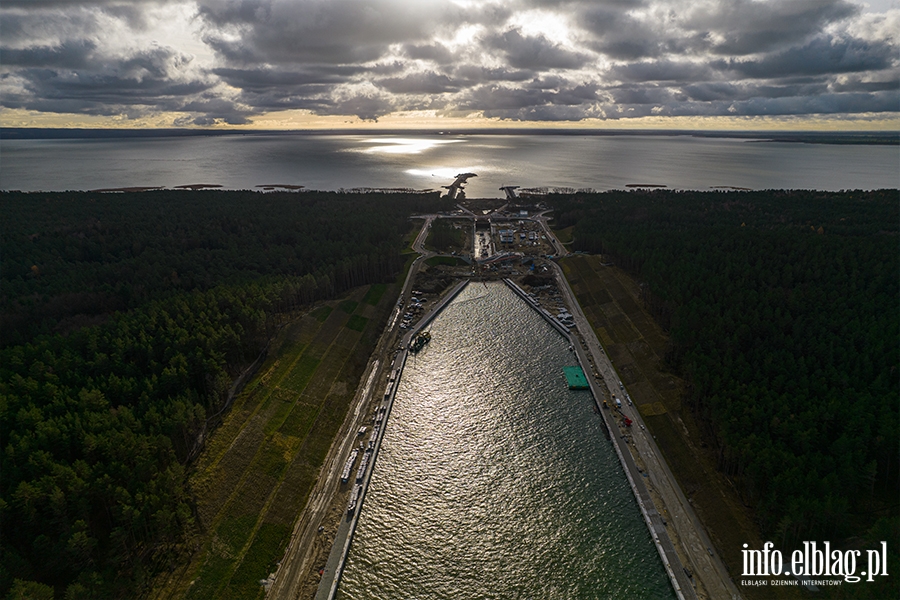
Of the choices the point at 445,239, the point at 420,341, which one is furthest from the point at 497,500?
the point at 445,239

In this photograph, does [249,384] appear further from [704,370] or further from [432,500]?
[704,370]

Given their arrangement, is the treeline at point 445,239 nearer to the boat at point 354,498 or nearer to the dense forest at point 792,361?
the dense forest at point 792,361

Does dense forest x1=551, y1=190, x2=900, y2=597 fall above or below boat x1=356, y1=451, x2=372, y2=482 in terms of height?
above

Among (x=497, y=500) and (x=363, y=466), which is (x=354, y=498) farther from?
(x=497, y=500)

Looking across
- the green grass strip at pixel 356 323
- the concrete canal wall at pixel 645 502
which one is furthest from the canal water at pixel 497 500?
the green grass strip at pixel 356 323

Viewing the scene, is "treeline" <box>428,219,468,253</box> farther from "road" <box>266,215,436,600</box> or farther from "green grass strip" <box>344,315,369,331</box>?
"road" <box>266,215,436,600</box>

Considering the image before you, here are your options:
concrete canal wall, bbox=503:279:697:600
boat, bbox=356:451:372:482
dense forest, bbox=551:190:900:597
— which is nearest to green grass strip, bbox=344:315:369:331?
boat, bbox=356:451:372:482

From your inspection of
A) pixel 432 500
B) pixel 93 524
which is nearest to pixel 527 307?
pixel 432 500
